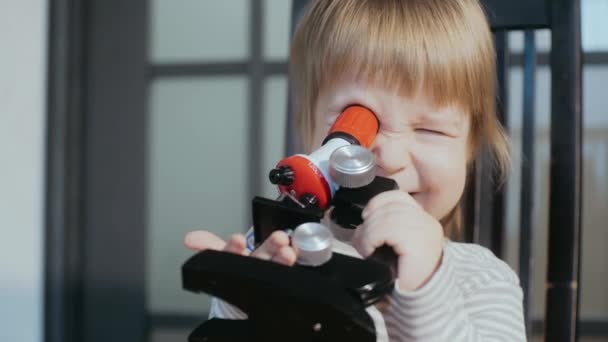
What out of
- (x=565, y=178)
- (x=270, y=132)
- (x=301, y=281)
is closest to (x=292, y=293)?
(x=301, y=281)

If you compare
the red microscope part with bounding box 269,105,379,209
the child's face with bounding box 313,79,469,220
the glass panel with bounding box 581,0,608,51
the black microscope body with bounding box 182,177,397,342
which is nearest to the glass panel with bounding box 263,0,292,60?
the glass panel with bounding box 581,0,608,51

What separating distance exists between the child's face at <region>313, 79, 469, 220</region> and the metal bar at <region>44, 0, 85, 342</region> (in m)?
0.77

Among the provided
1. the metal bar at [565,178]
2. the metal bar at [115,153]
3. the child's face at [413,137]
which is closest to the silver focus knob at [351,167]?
the child's face at [413,137]

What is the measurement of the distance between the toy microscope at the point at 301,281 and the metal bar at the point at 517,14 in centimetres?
33

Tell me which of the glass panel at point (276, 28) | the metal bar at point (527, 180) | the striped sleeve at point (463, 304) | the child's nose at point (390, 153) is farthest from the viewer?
the glass panel at point (276, 28)

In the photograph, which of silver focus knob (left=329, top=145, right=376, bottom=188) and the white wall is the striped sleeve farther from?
the white wall

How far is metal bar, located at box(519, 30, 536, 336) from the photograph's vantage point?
60cm

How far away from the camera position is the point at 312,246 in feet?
0.91

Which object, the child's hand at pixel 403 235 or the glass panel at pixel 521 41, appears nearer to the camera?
the child's hand at pixel 403 235

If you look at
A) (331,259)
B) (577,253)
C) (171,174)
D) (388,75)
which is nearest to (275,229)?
(331,259)

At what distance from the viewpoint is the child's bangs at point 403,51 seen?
1.65 ft

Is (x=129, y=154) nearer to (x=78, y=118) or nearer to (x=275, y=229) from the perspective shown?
(x=78, y=118)

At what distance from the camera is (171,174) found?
3.96 feet

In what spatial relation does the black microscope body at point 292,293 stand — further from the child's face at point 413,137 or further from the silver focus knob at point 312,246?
the child's face at point 413,137
